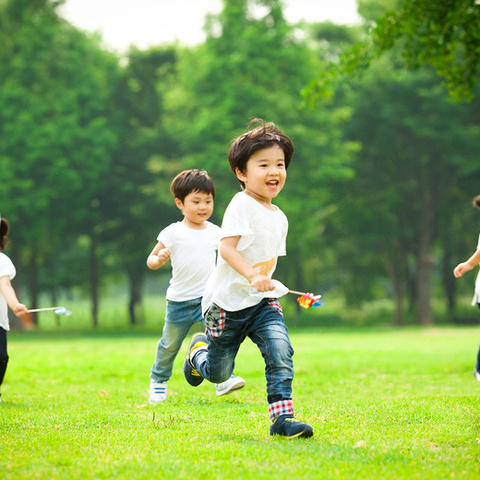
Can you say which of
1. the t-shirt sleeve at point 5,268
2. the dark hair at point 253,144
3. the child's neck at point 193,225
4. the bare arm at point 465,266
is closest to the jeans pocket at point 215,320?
the dark hair at point 253,144

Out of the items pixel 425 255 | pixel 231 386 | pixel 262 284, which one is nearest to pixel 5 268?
pixel 231 386

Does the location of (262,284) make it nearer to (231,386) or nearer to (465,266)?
(231,386)

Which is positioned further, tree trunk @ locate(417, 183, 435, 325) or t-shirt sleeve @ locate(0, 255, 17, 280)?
tree trunk @ locate(417, 183, 435, 325)

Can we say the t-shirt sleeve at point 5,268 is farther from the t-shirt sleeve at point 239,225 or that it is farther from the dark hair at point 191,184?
the t-shirt sleeve at point 239,225

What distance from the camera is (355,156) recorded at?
118 feet

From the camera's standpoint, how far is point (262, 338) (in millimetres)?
5141

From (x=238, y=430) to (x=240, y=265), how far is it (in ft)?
3.97

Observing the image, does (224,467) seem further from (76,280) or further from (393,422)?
(76,280)

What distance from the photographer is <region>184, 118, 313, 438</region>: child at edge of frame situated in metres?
5.03

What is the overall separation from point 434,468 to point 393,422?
1.63 metres

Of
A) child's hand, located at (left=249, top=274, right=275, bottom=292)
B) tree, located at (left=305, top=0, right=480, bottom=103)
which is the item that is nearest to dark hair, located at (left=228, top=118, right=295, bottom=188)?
A: child's hand, located at (left=249, top=274, right=275, bottom=292)

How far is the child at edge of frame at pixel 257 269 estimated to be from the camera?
5.03 m

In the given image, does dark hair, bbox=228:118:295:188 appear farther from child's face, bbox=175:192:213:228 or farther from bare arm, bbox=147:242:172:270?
child's face, bbox=175:192:213:228

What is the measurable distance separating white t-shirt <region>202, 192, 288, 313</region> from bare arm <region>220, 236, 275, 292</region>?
0.34 feet
